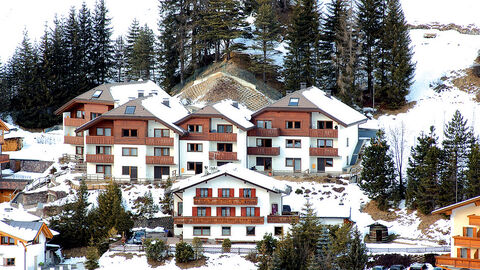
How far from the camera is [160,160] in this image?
84500 mm

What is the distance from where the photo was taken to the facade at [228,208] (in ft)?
239

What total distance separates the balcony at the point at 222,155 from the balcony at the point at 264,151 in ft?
6.75

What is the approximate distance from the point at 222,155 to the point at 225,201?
12.2 meters

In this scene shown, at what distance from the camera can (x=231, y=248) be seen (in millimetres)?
69938

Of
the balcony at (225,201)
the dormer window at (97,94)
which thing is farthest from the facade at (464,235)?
the dormer window at (97,94)

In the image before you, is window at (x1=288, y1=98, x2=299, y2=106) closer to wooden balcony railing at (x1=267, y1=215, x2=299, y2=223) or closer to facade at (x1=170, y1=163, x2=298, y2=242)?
facade at (x1=170, y1=163, x2=298, y2=242)

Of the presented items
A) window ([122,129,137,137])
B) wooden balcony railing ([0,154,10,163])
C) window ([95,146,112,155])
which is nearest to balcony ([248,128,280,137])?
window ([122,129,137,137])

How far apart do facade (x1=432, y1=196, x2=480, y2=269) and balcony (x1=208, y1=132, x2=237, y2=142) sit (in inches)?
1076

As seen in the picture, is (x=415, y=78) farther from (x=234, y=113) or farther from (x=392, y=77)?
(x=234, y=113)

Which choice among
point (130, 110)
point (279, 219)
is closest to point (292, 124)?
point (130, 110)

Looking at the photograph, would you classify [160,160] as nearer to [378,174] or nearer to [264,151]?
[264,151]

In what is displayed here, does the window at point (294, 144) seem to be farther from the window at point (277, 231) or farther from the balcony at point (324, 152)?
the window at point (277, 231)

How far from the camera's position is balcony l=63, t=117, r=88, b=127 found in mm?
92750

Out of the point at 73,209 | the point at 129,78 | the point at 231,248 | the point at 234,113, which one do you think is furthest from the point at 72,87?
the point at 231,248
